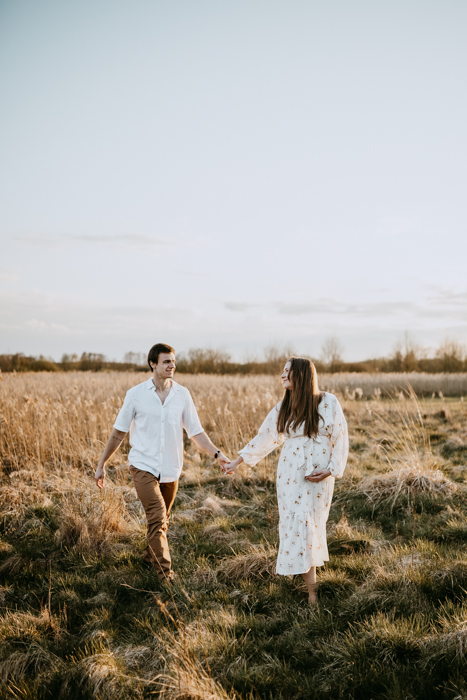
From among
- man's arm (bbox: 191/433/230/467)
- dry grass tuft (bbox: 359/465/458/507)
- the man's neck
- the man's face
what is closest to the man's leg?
man's arm (bbox: 191/433/230/467)

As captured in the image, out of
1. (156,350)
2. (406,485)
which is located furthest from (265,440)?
(406,485)

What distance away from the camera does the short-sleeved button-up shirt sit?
4227 mm

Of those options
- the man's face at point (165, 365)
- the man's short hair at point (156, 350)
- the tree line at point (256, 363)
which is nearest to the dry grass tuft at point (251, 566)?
the man's face at point (165, 365)

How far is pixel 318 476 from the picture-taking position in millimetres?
3703

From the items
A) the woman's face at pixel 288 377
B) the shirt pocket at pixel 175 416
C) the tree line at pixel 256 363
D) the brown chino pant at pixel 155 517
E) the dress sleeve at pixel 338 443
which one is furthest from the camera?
the tree line at pixel 256 363

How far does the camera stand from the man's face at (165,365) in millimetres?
4281

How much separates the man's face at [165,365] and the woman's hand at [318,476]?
1509mm

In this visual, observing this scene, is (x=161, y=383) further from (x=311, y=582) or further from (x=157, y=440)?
(x=311, y=582)

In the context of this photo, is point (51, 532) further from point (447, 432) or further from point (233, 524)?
point (447, 432)

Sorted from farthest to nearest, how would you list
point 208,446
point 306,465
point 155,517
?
point 208,446, point 155,517, point 306,465

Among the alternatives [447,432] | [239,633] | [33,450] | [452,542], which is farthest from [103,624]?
[447,432]

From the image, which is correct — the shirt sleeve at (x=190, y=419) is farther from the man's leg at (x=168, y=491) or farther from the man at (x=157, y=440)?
the man's leg at (x=168, y=491)

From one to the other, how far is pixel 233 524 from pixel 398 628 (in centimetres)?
266

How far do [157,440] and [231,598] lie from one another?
142 cm
